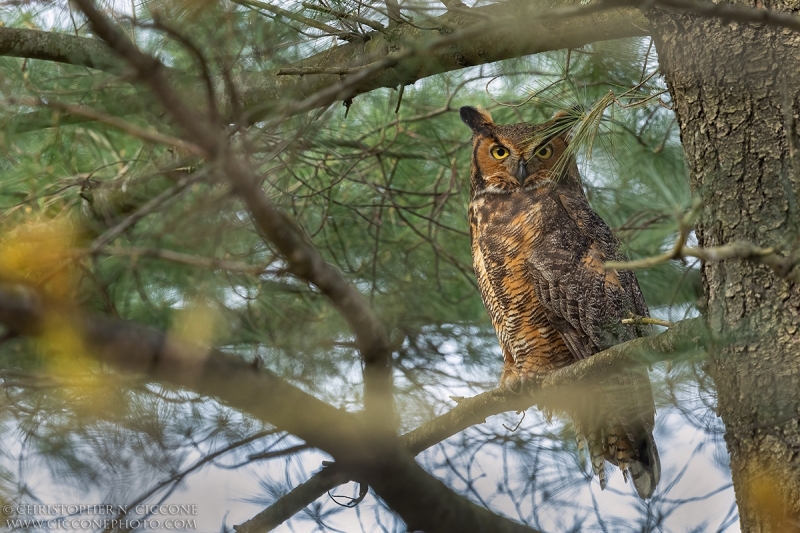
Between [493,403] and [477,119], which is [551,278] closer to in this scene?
[493,403]

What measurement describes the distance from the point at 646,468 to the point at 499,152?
113cm

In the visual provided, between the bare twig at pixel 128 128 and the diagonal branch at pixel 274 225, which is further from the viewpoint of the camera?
the bare twig at pixel 128 128

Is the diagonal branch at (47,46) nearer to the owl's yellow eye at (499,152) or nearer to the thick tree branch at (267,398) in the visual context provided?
the thick tree branch at (267,398)

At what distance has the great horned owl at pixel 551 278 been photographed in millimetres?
2297

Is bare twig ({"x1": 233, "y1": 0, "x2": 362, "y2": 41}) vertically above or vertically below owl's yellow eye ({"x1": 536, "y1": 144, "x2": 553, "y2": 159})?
below

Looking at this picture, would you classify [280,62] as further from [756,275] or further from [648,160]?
[648,160]

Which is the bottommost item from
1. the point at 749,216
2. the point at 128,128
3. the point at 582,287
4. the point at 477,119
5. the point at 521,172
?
the point at 128,128

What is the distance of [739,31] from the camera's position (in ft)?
5.35

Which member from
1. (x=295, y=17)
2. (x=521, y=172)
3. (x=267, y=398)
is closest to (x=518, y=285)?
(x=521, y=172)

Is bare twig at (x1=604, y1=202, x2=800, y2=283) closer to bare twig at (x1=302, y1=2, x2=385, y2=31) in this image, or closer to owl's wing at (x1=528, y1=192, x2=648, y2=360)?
bare twig at (x1=302, y1=2, x2=385, y2=31)

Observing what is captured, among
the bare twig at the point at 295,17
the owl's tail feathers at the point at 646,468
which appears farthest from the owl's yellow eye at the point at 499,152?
the owl's tail feathers at the point at 646,468

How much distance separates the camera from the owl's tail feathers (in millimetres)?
2336

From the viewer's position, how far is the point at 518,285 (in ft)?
7.86

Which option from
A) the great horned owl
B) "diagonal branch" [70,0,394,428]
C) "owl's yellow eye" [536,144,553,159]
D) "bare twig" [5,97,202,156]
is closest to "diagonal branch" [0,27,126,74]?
"bare twig" [5,97,202,156]
